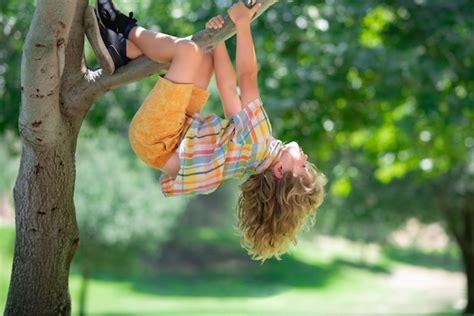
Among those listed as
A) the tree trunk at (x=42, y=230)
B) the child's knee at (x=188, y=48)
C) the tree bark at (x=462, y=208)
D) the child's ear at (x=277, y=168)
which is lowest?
the tree trunk at (x=42, y=230)

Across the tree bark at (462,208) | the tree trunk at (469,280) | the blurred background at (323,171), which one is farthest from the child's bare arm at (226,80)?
the tree trunk at (469,280)

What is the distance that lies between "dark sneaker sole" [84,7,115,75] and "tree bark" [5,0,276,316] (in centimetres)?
4

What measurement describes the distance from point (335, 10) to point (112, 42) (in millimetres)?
5056

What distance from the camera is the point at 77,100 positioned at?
152 inches

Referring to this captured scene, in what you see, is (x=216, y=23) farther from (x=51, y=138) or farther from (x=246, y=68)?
(x=51, y=138)

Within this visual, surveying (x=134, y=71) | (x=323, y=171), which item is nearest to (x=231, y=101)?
(x=134, y=71)

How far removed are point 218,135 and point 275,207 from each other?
47 cm

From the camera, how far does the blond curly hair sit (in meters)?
4.00

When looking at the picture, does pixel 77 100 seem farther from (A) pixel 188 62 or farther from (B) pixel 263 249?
(B) pixel 263 249

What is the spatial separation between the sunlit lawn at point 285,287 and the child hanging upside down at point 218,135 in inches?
810

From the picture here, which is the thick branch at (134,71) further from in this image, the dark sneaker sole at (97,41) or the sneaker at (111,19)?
the sneaker at (111,19)

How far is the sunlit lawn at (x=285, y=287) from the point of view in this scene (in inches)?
1067

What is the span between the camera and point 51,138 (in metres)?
3.84

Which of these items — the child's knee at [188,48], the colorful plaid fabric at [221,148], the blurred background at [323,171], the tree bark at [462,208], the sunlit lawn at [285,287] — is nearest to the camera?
the child's knee at [188,48]
